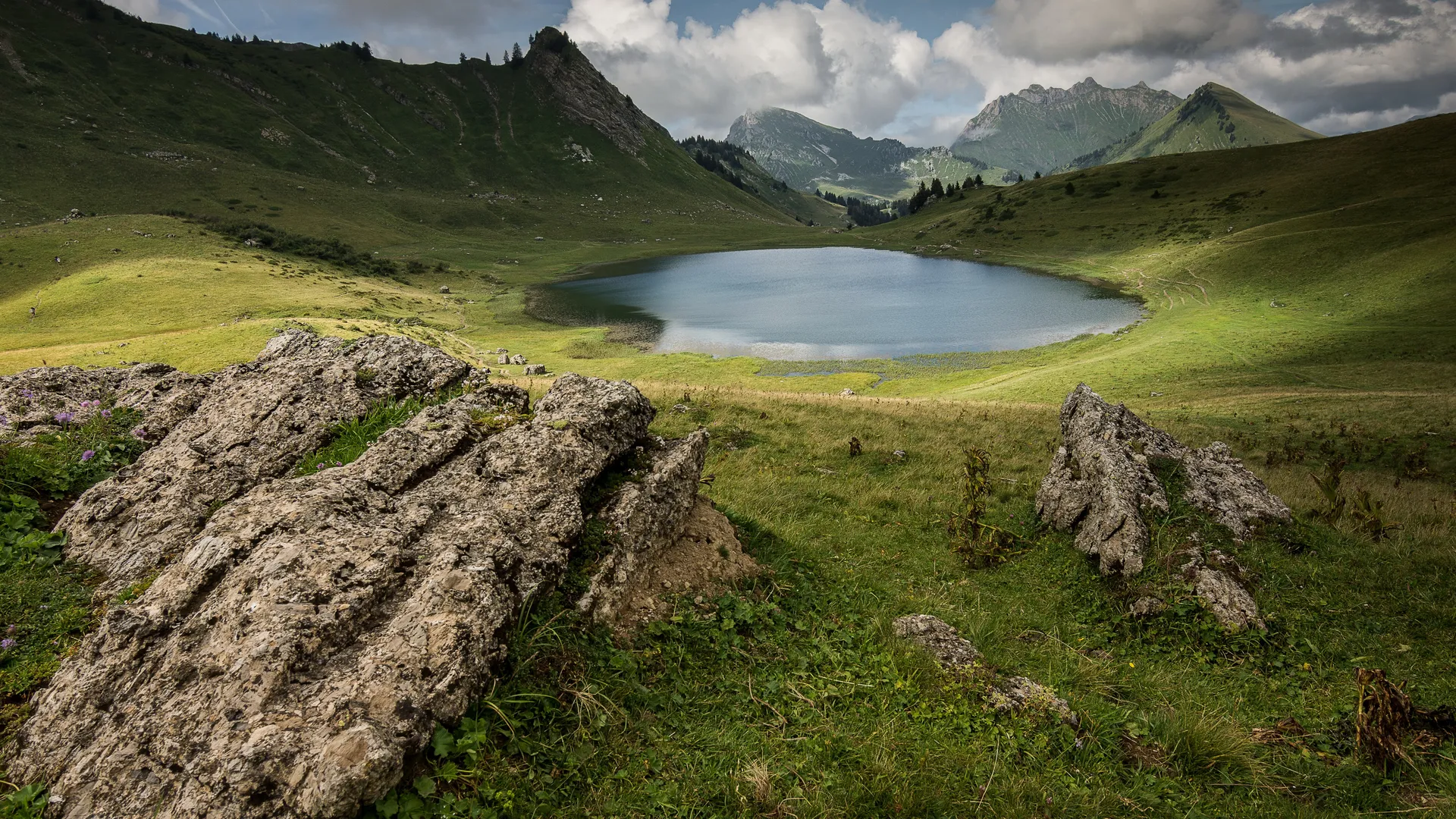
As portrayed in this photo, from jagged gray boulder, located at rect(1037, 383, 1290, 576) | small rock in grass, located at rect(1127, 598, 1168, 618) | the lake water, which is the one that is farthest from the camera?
the lake water

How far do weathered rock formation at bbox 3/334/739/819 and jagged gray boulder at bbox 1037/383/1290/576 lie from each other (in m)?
8.39

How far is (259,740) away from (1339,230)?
117 metres

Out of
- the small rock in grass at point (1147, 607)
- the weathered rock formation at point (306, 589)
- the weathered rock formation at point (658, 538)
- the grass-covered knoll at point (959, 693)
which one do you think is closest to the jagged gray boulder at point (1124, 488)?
the grass-covered knoll at point (959, 693)

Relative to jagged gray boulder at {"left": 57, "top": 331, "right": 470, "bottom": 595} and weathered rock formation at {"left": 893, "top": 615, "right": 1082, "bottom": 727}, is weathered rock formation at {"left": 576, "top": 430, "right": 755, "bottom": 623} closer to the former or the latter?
weathered rock formation at {"left": 893, "top": 615, "right": 1082, "bottom": 727}

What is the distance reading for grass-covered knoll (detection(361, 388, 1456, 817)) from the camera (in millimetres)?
5660

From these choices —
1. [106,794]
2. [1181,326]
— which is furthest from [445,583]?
[1181,326]

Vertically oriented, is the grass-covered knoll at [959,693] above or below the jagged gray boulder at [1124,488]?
below

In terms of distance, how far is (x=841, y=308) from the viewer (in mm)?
92000

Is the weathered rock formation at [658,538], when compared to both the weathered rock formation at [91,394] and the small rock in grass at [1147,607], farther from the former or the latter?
the weathered rock formation at [91,394]

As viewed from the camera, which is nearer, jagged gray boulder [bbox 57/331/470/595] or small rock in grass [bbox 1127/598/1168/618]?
jagged gray boulder [bbox 57/331/470/595]

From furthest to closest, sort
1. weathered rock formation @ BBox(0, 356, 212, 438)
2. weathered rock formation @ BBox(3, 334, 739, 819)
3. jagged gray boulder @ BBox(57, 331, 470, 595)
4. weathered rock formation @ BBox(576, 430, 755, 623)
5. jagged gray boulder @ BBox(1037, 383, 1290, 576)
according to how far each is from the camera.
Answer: jagged gray boulder @ BBox(1037, 383, 1290, 576) → weathered rock formation @ BBox(0, 356, 212, 438) → weathered rock formation @ BBox(576, 430, 755, 623) → jagged gray boulder @ BBox(57, 331, 470, 595) → weathered rock formation @ BBox(3, 334, 739, 819)

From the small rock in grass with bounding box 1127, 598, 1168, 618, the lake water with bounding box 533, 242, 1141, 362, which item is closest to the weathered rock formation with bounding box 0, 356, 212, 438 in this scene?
the small rock in grass with bounding box 1127, 598, 1168, 618

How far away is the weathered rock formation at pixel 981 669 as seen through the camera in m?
7.14

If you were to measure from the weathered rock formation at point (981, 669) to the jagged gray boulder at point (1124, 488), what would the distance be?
4605 millimetres
